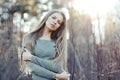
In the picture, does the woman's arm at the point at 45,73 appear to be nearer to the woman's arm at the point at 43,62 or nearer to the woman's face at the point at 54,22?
the woman's arm at the point at 43,62

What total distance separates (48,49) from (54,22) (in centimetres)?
12

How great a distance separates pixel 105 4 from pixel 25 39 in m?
4.47

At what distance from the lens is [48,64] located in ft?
5.80

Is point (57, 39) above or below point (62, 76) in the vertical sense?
above

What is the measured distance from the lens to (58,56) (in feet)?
5.87

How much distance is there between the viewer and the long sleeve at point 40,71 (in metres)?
1.76

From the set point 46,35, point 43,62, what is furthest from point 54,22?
point 43,62

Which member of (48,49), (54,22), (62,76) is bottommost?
(62,76)

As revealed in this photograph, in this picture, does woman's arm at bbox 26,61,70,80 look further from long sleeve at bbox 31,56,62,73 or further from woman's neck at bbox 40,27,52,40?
woman's neck at bbox 40,27,52,40

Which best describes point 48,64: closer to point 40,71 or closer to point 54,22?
point 40,71

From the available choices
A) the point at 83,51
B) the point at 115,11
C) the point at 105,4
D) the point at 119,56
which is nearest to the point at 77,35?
the point at 83,51

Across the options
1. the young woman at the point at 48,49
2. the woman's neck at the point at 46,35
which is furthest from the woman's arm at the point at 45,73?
the woman's neck at the point at 46,35

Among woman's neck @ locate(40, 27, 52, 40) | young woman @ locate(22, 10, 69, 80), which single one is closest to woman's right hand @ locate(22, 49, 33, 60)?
young woman @ locate(22, 10, 69, 80)

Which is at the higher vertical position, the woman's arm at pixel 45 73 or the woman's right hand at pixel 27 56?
the woman's right hand at pixel 27 56
